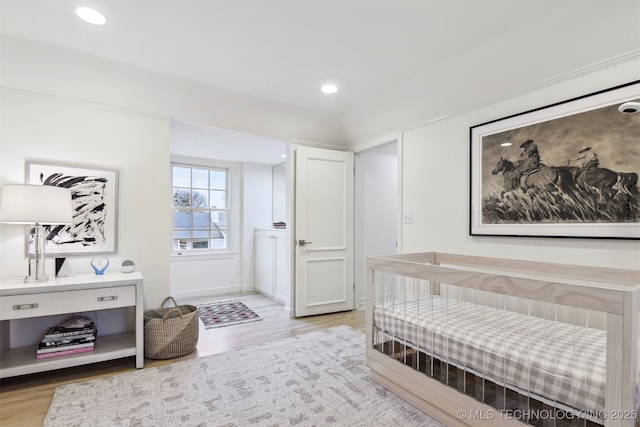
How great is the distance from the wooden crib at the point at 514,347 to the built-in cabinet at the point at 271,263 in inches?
89.6

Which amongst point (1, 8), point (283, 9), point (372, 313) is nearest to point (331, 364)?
point (372, 313)

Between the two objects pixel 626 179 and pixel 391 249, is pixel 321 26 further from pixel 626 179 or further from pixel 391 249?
pixel 391 249

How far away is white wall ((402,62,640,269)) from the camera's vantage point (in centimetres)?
186

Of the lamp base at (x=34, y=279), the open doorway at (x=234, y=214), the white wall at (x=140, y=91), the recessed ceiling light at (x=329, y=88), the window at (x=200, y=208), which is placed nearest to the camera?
the lamp base at (x=34, y=279)

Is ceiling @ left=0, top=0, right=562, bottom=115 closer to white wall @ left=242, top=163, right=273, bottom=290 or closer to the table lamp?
the table lamp

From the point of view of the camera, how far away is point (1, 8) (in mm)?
1913

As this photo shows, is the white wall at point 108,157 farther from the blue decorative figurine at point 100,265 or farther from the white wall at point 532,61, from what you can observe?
the white wall at point 532,61

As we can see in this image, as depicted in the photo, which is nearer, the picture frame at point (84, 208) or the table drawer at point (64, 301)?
the table drawer at point (64, 301)

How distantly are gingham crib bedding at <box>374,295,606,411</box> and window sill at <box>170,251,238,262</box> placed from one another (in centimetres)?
345

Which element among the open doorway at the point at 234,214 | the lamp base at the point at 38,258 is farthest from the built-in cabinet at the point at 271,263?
the lamp base at the point at 38,258

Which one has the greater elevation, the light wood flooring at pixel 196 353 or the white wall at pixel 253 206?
the white wall at pixel 253 206

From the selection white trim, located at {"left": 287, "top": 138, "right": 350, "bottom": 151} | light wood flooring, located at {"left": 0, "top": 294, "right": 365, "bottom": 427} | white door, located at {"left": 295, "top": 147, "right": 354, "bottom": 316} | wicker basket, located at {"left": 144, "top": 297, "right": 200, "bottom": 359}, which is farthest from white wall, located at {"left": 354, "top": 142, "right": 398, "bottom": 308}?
wicker basket, located at {"left": 144, "top": 297, "right": 200, "bottom": 359}

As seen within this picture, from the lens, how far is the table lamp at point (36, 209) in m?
2.06

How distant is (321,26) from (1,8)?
6.45 feet
